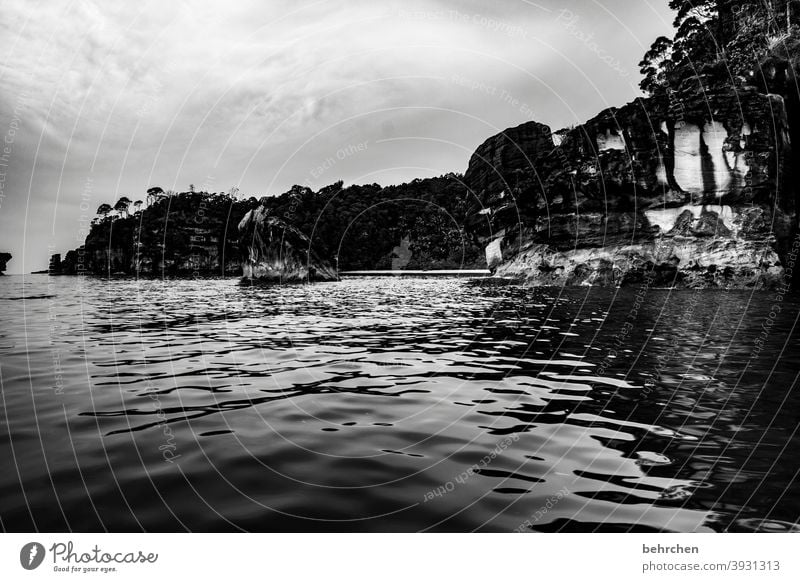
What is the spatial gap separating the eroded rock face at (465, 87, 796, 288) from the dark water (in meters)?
30.5

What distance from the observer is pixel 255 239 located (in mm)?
48375

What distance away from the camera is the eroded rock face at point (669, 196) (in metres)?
35.9

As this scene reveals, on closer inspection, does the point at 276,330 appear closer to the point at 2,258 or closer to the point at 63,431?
the point at 63,431

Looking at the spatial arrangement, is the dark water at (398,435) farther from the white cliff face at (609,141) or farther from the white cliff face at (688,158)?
the white cliff face at (609,141)

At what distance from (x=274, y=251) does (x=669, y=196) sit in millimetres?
39847

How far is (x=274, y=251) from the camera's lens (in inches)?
1889

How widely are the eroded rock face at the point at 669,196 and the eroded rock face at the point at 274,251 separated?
26.0m

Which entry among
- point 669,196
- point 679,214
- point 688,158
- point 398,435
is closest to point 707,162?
point 688,158

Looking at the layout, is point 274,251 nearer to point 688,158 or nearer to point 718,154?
point 688,158

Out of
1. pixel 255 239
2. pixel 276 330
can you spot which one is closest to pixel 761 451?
pixel 276 330

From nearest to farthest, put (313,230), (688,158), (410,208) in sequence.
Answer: (688,158)
(313,230)
(410,208)

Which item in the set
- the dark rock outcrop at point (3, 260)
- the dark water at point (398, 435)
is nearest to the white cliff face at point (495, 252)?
the dark water at point (398, 435)

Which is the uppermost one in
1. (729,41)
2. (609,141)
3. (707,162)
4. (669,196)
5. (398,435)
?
(729,41)
